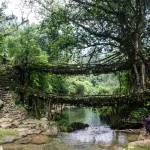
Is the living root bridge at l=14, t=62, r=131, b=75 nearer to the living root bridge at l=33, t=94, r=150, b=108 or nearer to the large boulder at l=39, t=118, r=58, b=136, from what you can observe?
the living root bridge at l=33, t=94, r=150, b=108

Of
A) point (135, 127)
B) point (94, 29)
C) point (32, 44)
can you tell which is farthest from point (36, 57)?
point (135, 127)

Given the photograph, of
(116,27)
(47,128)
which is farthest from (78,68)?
(47,128)

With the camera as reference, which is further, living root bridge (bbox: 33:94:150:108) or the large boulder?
the large boulder

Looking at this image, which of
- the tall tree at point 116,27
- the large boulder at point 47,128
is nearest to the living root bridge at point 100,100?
the tall tree at point 116,27

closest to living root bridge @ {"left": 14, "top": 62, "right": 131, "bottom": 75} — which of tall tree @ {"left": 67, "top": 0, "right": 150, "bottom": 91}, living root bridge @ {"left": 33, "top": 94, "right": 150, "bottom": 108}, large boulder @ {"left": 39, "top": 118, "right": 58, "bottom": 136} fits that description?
tall tree @ {"left": 67, "top": 0, "right": 150, "bottom": 91}

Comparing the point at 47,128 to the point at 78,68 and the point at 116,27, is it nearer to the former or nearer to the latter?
the point at 78,68

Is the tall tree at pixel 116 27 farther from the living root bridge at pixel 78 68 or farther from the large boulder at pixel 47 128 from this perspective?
the large boulder at pixel 47 128

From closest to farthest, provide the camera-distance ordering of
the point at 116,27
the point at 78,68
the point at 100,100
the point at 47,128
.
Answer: the point at 47,128 → the point at 100,100 → the point at 116,27 → the point at 78,68

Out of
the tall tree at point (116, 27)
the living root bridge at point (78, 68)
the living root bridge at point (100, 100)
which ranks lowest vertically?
the living root bridge at point (100, 100)

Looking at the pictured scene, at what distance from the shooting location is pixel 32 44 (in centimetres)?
2669

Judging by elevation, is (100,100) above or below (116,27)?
below

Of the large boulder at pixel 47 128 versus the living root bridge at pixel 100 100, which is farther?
the large boulder at pixel 47 128

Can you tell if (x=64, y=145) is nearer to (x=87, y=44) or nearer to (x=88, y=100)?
(x=88, y=100)

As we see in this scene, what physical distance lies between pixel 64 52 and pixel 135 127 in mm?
9097
